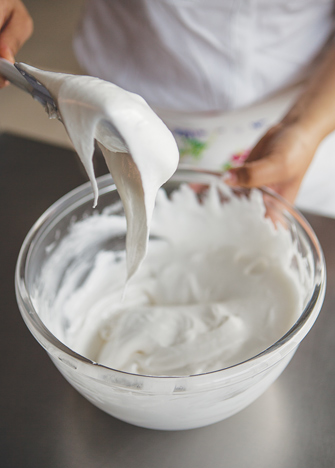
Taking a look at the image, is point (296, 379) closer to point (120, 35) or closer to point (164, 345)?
point (164, 345)

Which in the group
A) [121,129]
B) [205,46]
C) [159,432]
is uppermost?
[121,129]

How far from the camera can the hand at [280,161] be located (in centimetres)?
77

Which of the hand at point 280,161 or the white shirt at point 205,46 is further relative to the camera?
the white shirt at point 205,46

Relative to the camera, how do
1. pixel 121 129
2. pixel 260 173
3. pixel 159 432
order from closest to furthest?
1. pixel 121 129
2. pixel 159 432
3. pixel 260 173

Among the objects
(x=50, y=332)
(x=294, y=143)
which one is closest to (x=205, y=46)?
(x=294, y=143)

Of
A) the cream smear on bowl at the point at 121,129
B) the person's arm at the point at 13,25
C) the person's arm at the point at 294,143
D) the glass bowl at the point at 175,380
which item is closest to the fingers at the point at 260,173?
the person's arm at the point at 294,143

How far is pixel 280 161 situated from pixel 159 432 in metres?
0.50

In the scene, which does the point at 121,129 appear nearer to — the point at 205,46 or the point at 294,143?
the point at 294,143

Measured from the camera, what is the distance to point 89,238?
84 cm

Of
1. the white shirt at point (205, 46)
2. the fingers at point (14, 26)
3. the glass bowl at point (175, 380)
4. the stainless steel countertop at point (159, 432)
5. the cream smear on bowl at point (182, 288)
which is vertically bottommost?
the stainless steel countertop at point (159, 432)

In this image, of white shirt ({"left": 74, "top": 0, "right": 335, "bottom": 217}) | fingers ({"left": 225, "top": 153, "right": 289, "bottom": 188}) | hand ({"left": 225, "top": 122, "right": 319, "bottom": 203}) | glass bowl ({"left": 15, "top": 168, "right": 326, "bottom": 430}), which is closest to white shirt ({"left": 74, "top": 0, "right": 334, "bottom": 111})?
white shirt ({"left": 74, "top": 0, "right": 335, "bottom": 217})

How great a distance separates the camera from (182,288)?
2.67 feet

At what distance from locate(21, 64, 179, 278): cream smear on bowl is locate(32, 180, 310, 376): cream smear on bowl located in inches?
7.0

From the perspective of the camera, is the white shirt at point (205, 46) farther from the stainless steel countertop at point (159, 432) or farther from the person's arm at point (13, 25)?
the stainless steel countertop at point (159, 432)
